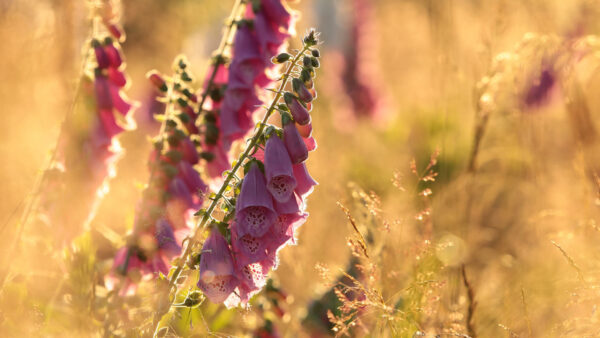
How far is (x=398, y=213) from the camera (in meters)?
2.24

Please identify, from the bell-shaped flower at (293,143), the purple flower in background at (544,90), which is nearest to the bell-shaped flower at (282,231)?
the bell-shaped flower at (293,143)

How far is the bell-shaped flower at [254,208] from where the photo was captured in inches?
Answer: 46.3

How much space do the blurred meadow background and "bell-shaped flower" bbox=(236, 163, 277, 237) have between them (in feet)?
0.54

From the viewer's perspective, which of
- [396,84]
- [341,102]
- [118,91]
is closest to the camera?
[118,91]

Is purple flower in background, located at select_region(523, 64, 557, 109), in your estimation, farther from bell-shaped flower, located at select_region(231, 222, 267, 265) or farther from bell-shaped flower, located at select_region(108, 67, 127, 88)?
bell-shaped flower, located at select_region(231, 222, 267, 265)

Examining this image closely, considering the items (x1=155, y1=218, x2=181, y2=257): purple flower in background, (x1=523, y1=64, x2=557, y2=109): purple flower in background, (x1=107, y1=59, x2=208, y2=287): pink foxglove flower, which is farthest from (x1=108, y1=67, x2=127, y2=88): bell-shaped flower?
(x1=523, y1=64, x2=557, y2=109): purple flower in background

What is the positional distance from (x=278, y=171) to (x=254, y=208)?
0.09 m

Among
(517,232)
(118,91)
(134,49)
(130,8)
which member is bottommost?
(118,91)

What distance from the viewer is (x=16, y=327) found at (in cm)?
147

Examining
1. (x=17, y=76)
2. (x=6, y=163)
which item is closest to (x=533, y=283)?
(x=6, y=163)

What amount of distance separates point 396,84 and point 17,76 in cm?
A: 604

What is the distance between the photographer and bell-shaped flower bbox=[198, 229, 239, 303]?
3.92 feet

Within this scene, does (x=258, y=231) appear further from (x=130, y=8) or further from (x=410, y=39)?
(x=410, y=39)

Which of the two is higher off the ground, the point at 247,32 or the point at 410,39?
the point at 410,39
